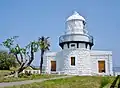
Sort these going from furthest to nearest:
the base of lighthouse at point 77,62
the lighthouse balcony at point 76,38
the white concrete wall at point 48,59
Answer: the white concrete wall at point 48,59
the lighthouse balcony at point 76,38
the base of lighthouse at point 77,62

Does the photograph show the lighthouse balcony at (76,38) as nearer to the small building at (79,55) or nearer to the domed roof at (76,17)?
the small building at (79,55)

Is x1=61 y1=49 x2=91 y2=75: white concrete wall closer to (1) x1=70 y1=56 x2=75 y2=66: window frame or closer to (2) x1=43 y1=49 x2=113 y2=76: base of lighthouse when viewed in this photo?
(2) x1=43 y1=49 x2=113 y2=76: base of lighthouse

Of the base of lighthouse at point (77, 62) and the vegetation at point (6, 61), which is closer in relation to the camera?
the base of lighthouse at point (77, 62)

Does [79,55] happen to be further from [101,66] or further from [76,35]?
[101,66]

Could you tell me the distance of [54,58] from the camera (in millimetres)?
38312

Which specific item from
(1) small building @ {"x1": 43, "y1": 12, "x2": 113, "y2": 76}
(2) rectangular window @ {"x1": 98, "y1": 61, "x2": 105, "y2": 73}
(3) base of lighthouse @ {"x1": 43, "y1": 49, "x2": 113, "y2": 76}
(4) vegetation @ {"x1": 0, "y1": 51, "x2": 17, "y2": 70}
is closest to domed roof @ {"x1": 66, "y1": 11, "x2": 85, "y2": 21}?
(1) small building @ {"x1": 43, "y1": 12, "x2": 113, "y2": 76}

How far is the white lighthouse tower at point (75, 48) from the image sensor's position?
117 feet

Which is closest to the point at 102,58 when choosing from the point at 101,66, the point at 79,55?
the point at 101,66

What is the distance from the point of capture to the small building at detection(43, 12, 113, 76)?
35.6 metres

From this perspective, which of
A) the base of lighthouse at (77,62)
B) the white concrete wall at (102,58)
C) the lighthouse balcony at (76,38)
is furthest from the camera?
the white concrete wall at (102,58)

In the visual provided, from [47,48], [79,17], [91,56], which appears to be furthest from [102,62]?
[47,48]

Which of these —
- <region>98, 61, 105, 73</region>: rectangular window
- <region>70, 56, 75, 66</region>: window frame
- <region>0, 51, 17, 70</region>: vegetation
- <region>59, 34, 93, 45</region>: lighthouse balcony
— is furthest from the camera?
<region>0, 51, 17, 70</region>: vegetation

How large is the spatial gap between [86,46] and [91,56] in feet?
5.69

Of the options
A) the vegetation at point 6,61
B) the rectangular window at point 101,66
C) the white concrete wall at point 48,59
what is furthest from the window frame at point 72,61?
the vegetation at point 6,61
